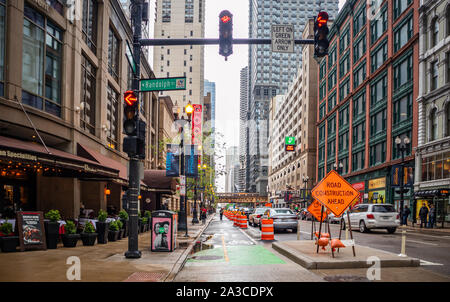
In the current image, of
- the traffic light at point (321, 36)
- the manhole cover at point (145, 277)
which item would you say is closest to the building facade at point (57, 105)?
the manhole cover at point (145, 277)

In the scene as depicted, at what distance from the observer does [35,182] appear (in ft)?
65.6

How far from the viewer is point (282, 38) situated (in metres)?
11.7

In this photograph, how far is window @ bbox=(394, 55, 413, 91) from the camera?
41450 millimetres

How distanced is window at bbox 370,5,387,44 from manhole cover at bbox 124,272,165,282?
46.9 meters

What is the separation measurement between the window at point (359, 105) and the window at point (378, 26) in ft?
23.5

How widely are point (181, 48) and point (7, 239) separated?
10510cm

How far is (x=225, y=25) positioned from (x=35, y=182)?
13.5 metres

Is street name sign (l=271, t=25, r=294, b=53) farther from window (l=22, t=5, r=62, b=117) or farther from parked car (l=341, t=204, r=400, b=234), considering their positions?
parked car (l=341, t=204, r=400, b=234)

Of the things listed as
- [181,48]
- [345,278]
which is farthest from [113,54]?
[181,48]

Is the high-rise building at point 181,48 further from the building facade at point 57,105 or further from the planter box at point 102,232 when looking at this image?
the planter box at point 102,232

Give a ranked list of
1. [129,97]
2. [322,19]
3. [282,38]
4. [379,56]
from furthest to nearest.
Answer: [379,56], [282,38], [129,97], [322,19]

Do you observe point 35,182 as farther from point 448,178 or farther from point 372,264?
point 448,178

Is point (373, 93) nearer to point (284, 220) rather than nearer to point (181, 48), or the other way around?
point (284, 220)

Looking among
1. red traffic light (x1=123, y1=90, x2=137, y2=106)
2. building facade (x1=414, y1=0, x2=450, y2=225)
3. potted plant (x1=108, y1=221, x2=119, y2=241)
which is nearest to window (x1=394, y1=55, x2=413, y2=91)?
building facade (x1=414, y1=0, x2=450, y2=225)
